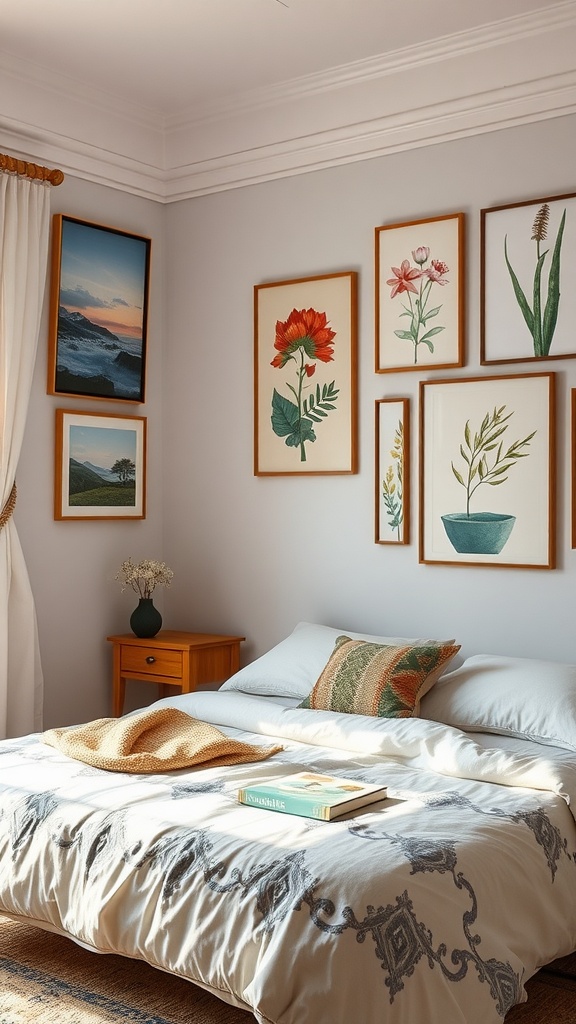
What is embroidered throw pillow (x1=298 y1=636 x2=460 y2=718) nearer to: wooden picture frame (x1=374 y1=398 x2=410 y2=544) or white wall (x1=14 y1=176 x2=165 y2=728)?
wooden picture frame (x1=374 y1=398 x2=410 y2=544)

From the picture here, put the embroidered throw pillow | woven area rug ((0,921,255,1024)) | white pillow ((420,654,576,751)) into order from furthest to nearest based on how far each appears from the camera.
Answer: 1. the embroidered throw pillow
2. white pillow ((420,654,576,751))
3. woven area rug ((0,921,255,1024))

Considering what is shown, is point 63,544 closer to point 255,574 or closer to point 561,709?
point 255,574

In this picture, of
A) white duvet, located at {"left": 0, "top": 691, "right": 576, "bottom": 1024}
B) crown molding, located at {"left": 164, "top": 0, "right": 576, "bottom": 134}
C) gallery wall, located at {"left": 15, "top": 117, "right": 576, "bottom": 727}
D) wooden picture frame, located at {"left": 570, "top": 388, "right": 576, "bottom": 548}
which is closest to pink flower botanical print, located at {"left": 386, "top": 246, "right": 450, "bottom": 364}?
gallery wall, located at {"left": 15, "top": 117, "right": 576, "bottom": 727}

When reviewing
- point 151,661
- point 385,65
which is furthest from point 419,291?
point 151,661

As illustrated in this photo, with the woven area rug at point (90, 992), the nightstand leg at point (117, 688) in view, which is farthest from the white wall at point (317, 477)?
the woven area rug at point (90, 992)

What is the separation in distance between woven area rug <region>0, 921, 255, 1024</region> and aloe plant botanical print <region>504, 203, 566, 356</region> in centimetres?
242

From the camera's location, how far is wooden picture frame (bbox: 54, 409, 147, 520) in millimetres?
4445

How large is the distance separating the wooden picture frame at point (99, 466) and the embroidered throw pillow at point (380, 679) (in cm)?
145

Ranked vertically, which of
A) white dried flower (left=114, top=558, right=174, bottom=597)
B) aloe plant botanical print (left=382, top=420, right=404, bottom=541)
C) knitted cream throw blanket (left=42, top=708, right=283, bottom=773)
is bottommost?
knitted cream throw blanket (left=42, top=708, right=283, bottom=773)

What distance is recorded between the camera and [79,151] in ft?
14.5

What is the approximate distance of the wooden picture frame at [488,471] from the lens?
3.78m

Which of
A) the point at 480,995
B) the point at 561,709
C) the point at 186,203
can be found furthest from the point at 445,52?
the point at 480,995

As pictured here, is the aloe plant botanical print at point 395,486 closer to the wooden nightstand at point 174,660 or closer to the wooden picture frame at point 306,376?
the wooden picture frame at point 306,376

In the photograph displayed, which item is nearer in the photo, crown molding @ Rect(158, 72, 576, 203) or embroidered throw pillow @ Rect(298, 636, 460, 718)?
embroidered throw pillow @ Rect(298, 636, 460, 718)
